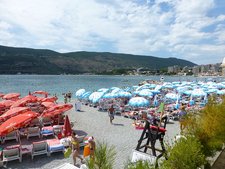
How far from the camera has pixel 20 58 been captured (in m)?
153

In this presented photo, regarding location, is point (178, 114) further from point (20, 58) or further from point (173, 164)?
point (20, 58)

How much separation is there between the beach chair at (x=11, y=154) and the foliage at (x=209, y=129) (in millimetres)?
6955

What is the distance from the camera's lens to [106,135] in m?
14.3

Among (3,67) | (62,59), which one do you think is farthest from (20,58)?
(62,59)

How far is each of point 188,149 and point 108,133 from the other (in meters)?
8.61

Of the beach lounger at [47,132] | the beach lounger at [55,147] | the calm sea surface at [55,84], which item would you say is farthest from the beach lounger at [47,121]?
the calm sea surface at [55,84]

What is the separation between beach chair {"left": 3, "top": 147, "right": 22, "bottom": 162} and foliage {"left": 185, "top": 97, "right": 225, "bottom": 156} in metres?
6.95

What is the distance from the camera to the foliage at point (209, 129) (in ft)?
27.3

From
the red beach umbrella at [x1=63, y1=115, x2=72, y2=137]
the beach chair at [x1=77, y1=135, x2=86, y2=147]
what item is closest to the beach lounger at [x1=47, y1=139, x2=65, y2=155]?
the beach chair at [x1=77, y1=135, x2=86, y2=147]

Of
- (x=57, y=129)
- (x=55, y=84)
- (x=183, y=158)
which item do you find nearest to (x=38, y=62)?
(x=55, y=84)

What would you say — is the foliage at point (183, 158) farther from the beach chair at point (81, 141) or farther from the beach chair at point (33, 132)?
the beach chair at point (33, 132)

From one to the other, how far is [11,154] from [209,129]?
796 cm

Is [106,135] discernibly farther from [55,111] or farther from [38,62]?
[38,62]

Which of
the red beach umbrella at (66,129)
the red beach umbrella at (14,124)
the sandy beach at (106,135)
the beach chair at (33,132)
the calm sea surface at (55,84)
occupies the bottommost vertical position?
the calm sea surface at (55,84)
